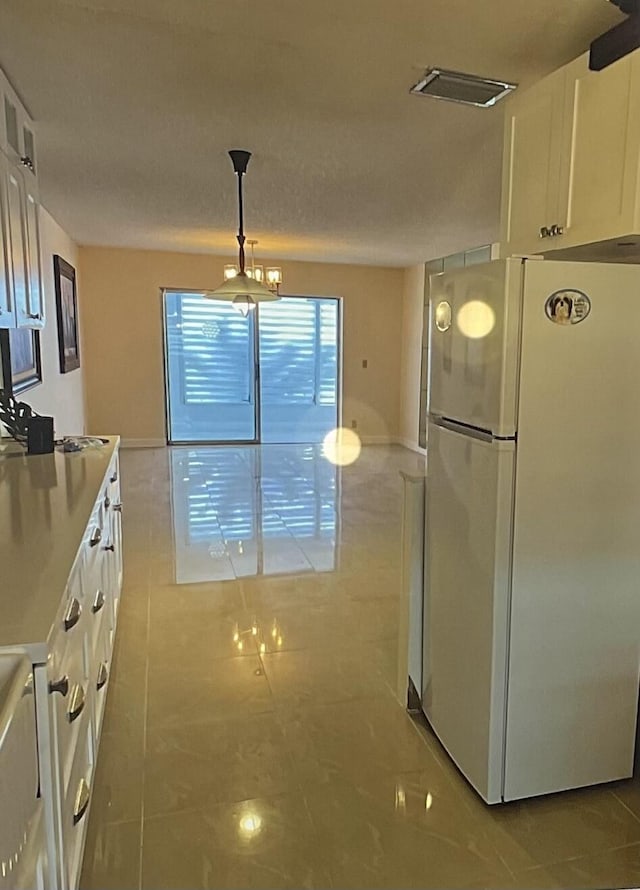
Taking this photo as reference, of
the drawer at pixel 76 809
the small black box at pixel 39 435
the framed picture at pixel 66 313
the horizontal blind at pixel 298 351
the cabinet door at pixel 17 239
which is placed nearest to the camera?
the drawer at pixel 76 809

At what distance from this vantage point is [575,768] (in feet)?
6.32

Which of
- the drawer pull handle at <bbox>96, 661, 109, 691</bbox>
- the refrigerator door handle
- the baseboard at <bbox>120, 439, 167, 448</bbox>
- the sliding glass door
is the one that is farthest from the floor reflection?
the refrigerator door handle

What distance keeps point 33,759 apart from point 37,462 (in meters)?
1.84

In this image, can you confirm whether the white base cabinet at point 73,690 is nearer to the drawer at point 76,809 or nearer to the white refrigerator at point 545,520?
the drawer at point 76,809

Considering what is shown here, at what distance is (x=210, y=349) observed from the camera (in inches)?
324

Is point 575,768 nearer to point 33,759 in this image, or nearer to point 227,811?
point 227,811

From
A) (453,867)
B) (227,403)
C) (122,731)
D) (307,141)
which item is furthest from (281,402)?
(453,867)

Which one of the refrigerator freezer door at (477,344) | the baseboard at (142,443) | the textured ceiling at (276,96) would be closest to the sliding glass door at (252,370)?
the baseboard at (142,443)

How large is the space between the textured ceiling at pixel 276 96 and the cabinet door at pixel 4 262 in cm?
44

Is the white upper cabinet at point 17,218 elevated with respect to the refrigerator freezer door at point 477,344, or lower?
elevated

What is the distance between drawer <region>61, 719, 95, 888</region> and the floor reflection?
6.26 ft

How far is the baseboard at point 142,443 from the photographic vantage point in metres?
7.93

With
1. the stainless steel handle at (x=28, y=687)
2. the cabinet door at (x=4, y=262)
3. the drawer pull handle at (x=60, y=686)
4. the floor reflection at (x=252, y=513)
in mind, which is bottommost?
the floor reflection at (x=252, y=513)

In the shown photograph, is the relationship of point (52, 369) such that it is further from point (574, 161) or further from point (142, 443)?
point (574, 161)
